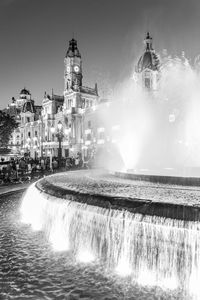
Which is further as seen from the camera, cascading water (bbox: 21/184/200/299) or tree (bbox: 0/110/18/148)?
tree (bbox: 0/110/18/148)

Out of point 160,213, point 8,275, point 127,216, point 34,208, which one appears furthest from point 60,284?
point 34,208

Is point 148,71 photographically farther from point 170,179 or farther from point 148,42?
point 170,179

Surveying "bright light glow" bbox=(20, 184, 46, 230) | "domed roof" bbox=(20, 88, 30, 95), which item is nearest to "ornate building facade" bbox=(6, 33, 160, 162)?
"domed roof" bbox=(20, 88, 30, 95)

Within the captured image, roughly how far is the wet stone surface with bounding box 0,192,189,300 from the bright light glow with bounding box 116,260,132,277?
0.19 meters

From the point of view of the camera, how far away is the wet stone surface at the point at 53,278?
4980 millimetres

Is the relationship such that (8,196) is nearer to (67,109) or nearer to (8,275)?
(8,275)

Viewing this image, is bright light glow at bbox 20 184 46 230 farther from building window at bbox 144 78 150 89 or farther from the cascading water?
building window at bbox 144 78 150 89

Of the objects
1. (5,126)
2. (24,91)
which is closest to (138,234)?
(5,126)

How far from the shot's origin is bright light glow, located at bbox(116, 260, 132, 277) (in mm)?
5773

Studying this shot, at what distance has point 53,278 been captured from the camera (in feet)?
18.3

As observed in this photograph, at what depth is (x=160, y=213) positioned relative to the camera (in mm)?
5215

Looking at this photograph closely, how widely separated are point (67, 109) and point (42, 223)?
5932cm

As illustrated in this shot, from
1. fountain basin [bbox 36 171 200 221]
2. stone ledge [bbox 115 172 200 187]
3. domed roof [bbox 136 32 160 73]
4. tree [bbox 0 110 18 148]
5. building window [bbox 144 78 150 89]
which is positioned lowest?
fountain basin [bbox 36 171 200 221]

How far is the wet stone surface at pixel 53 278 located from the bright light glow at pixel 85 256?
17cm
